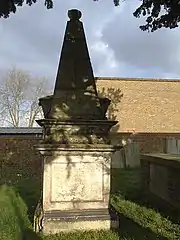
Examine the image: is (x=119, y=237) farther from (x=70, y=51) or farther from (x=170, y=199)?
(x=70, y=51)

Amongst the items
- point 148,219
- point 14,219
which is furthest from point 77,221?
point 148,219

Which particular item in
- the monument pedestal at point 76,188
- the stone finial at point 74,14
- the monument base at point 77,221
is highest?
the stone finial at point 74,14

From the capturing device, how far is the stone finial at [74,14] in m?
7.71

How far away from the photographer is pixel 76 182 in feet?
22.5

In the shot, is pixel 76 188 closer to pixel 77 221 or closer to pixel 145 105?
pixel 77 221

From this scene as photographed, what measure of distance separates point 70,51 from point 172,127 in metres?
22.3

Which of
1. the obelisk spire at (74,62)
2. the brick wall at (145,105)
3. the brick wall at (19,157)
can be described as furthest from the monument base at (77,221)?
the brick wall at (145,105)

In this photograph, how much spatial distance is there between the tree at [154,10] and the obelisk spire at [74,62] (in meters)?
1.10

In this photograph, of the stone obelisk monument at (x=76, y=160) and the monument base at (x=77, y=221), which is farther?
the stone obelisk monument at (x=76, y=160)

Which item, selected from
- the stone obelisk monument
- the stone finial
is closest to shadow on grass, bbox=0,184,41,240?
the stone obelisk monument

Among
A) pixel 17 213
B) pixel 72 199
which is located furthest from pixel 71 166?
pixel 17 213

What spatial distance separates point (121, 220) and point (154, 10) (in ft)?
13.0

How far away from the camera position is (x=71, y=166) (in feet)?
22.4

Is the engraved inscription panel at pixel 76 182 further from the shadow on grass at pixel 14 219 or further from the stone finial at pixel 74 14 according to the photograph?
the stone finial at pixel 74 14
